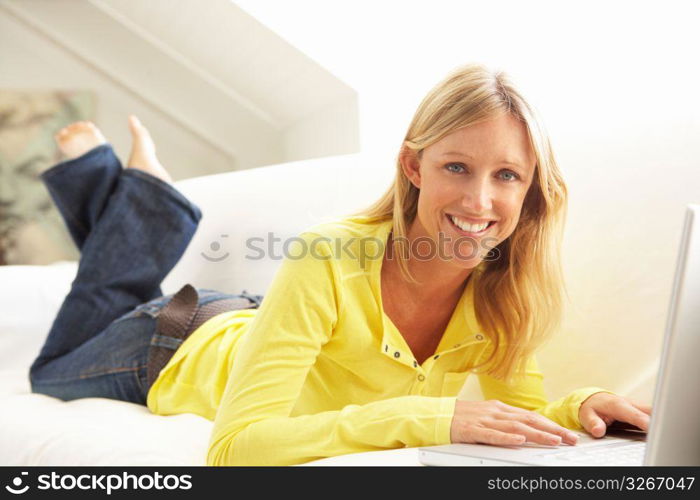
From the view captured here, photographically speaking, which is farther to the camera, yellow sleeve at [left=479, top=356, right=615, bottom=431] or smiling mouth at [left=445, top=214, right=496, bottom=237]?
yellow sleeve at [left=479, top=356, right=615, bottom=431]

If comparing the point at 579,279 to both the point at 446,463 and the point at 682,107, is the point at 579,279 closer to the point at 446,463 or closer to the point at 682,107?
the point at 682,107

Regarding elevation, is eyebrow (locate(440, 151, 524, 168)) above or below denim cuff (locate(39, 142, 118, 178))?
below

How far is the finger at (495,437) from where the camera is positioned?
2.85 ft

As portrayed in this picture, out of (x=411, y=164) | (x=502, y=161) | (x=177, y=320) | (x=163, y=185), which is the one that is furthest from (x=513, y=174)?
(x=163, y=185)

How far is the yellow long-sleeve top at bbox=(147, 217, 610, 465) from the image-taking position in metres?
0.94

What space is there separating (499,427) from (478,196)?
0.32m

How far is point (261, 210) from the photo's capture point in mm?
1820

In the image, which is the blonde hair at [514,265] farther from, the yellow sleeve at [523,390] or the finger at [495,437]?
the finger at [495,437]

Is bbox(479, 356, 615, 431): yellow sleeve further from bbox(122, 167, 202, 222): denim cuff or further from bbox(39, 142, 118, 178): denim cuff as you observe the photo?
bbox(39, 142, 118, 178): denim cuff

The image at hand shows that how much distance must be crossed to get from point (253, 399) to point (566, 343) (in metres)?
0.65

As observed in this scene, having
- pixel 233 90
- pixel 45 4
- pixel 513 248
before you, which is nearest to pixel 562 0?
pixel 513 248

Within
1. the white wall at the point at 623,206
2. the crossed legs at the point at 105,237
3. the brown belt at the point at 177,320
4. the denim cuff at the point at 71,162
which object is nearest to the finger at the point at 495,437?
the white wall at the point at 623,206

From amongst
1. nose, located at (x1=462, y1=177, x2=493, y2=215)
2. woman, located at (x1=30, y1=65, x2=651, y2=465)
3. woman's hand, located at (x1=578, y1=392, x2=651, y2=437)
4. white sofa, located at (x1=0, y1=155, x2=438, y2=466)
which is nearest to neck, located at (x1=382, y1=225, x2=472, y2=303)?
woman, located at (x1=30, y1=65, x2=651, y2=465)

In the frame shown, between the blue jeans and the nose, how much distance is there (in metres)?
0.71
